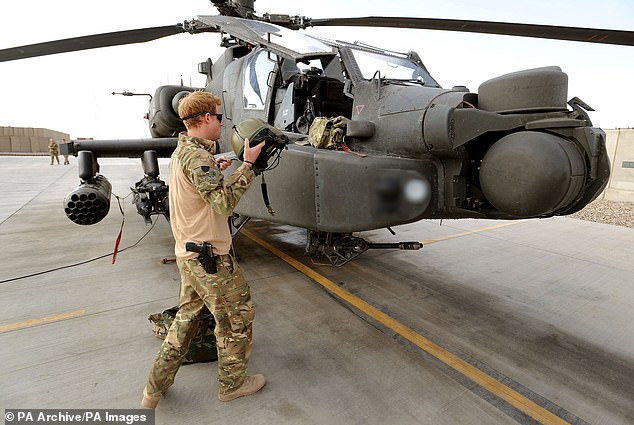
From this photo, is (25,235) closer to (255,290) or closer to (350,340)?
(255,290)

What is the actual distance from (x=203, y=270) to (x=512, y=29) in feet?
Result: 16.4

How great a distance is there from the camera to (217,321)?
219cm

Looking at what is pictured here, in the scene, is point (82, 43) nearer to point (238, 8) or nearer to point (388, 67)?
point (238, 8)

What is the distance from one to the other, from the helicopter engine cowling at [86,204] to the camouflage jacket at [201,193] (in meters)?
3.74

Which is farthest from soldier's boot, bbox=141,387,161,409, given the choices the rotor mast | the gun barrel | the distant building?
the distant building

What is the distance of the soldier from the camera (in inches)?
78.9

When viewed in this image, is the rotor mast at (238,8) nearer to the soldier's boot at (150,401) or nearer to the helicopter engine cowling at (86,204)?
the helicopter engine cowling at (86,204)

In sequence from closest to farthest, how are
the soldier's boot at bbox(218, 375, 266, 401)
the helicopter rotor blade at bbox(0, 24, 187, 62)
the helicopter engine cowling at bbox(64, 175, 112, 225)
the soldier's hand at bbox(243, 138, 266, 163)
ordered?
the soldier's hand at bbox(243, 138, 266, 163)
the soldier's boot at bbox(218, 375, 266, 401)
the helicopter engine cowling at bbox(64, 175, 112, 225)
the helicopter rotor blade at bbox(0, 24, 187, 62)

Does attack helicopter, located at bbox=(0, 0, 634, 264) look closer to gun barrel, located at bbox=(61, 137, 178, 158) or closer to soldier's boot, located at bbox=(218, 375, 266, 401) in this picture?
soldier's boot, located at bbox=(218, 375, 266, 401)

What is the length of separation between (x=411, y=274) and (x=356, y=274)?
2.31 feet

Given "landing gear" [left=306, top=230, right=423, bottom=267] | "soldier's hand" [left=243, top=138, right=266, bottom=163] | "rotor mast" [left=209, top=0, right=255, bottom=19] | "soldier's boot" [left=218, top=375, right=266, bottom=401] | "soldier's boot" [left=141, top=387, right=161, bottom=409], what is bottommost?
"soldier's boot" [left=218, top=375, right=266, bottom=401]

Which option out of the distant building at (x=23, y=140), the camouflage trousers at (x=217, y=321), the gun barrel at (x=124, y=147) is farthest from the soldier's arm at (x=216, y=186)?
the distant building at (x=23, y=140)

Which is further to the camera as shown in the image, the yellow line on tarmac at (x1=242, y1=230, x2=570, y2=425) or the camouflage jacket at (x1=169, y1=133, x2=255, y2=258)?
the yellow line on tarmac at (x1=242, y1=230, x2=570, y2=425)

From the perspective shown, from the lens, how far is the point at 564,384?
8.39 feet
